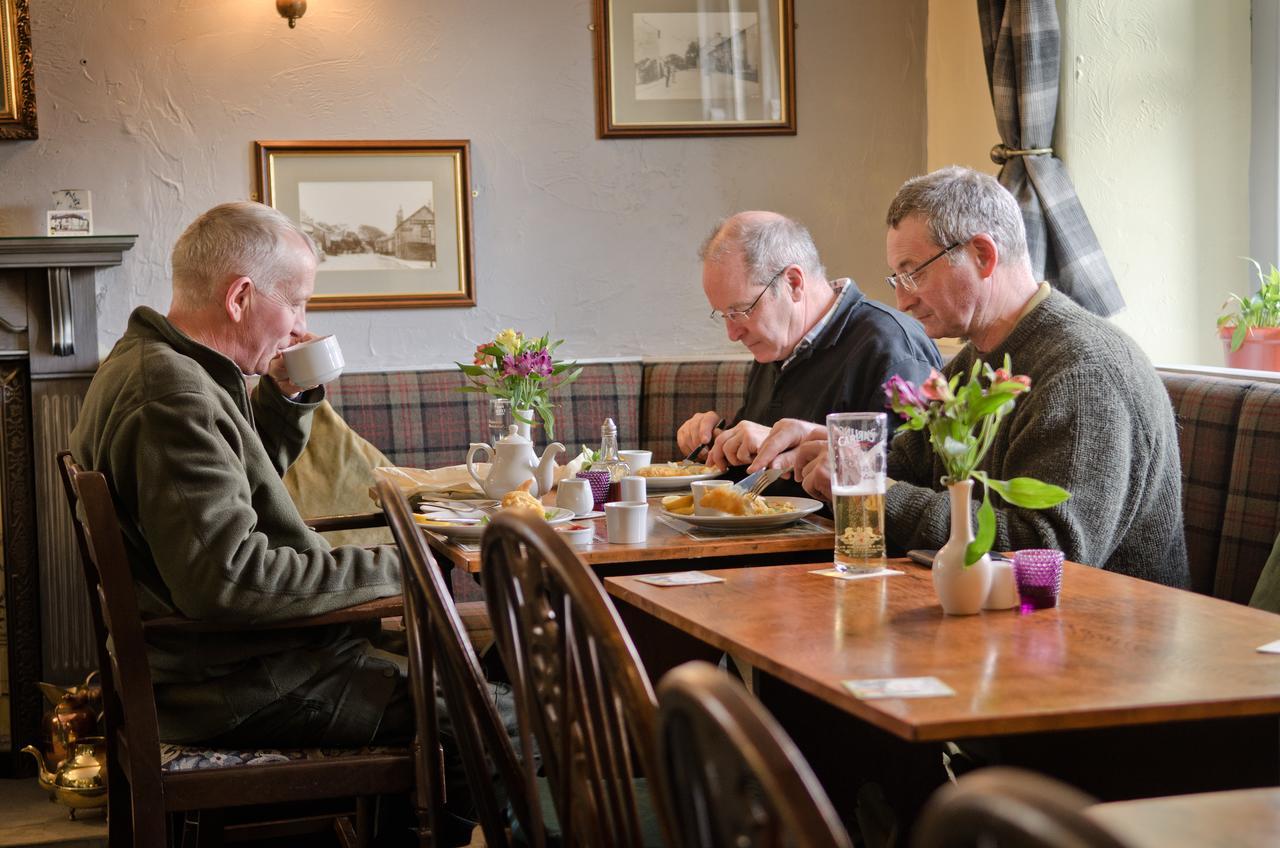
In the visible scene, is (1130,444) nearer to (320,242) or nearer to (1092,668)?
(1092,668)

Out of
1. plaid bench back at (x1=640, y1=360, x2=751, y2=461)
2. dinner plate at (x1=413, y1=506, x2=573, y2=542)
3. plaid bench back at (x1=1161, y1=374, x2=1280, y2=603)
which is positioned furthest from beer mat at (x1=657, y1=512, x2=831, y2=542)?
plaid bench back at (x1=640, y1=360, x2=751, y2=461)

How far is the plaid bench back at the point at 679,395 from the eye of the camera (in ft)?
14.0

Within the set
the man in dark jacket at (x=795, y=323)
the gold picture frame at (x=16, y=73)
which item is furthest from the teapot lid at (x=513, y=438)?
the gold picture frame at (x=16, y=73)

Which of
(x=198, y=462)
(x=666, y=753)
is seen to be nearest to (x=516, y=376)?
(x=198, y=462)

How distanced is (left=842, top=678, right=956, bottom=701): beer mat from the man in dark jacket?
5.72ft

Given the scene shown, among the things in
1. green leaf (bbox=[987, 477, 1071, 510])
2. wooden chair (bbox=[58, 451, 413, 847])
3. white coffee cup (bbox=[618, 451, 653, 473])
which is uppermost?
Answer: green leaf (bbox=[987, 477, 1071, 510])

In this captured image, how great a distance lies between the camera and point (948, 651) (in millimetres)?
1442

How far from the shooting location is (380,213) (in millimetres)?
4277

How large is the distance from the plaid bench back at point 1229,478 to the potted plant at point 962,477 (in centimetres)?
111

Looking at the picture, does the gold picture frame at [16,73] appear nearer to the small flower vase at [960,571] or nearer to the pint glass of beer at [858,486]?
the pint glass of beer at [858,486]

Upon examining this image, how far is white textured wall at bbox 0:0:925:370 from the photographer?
413 cm

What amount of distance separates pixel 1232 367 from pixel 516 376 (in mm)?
1757

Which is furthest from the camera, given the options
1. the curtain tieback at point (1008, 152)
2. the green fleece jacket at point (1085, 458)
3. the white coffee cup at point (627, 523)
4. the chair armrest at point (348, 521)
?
the curtain tieback at point (1008, 152)

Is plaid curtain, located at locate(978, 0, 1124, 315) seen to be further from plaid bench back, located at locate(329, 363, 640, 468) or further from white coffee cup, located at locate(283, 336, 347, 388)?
white coffee cup, located at locate(283, 336, 347, 388)
